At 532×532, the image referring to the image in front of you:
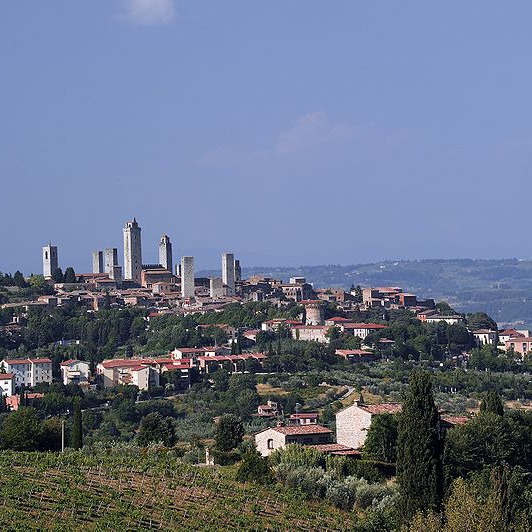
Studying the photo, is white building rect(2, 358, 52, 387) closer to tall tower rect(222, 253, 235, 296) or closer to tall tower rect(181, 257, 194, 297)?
tall tower rect(181, 257, 194, 297)

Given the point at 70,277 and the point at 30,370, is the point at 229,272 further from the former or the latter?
the point at 30,370

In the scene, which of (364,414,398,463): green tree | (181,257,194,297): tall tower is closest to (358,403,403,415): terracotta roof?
(364,414,398,463): green tree

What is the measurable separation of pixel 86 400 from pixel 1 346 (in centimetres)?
1856

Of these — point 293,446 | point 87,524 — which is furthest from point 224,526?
point 293,446

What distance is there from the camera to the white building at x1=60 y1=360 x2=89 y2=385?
69.2 metres

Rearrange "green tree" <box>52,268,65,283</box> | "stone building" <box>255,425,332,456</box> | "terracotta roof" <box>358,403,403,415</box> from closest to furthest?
"stone building" <box>255,425,332,456</box>, "terracotta roof" <box>358,403,403,415</box>, "green tree" <box>52,268,65,283</box>

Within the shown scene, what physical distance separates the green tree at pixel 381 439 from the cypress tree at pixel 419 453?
630cm

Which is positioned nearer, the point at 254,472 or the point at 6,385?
the point at 254,472

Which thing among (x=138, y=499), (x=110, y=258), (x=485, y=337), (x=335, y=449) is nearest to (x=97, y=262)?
(x=110, y=258)

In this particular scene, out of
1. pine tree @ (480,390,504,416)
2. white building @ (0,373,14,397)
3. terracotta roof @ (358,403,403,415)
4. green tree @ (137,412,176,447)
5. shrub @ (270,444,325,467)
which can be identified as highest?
pine tree @ (480,390,504,416)

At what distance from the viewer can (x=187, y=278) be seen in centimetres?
9950

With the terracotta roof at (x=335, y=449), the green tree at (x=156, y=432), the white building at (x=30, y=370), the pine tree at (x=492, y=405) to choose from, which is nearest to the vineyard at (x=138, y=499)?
the terracotta roof at (x=335, y=449)

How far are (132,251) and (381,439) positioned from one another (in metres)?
70.7

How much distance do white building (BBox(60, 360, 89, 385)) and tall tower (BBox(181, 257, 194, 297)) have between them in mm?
28236
